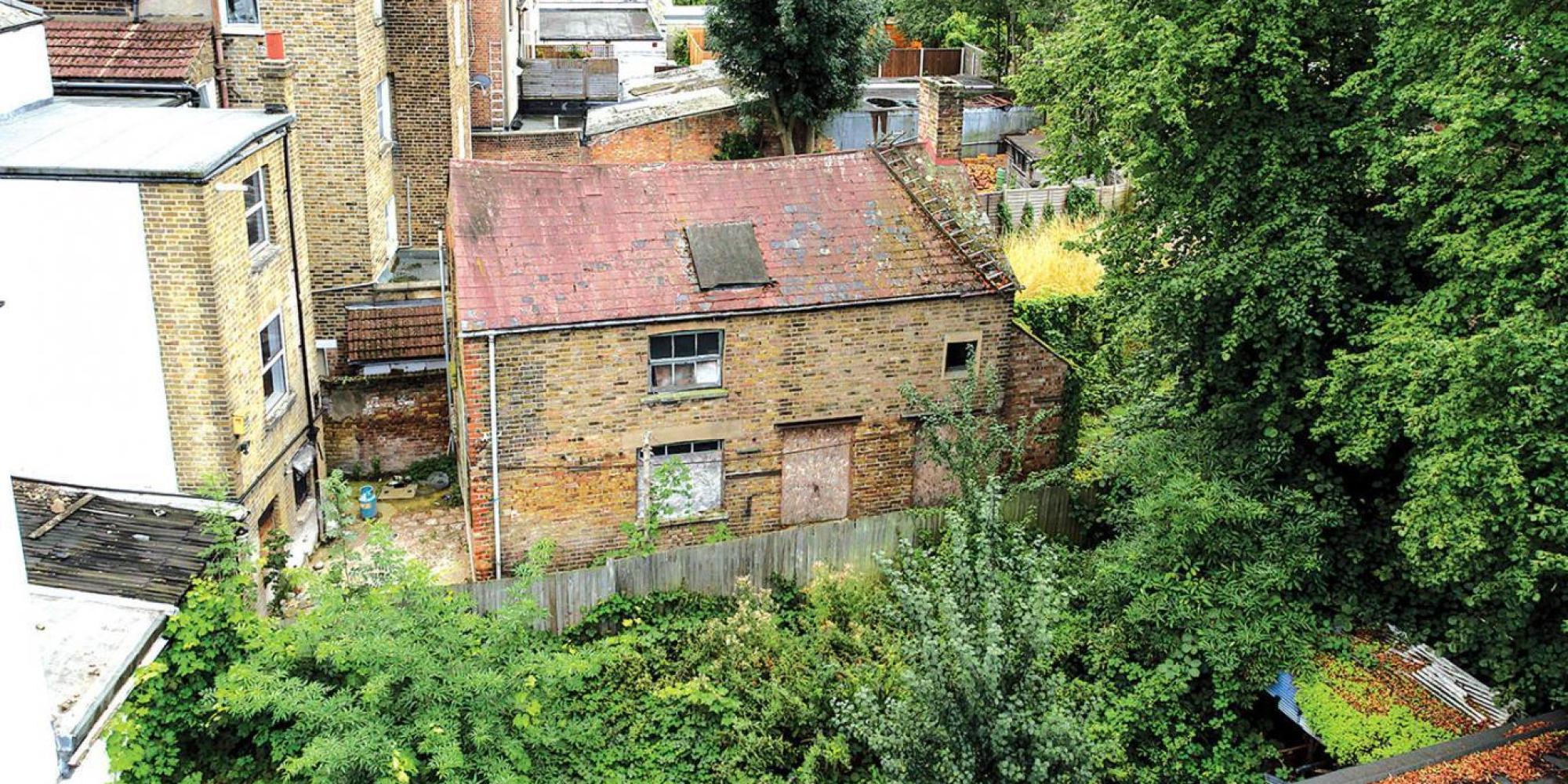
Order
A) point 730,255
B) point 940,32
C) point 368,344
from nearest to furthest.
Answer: point 730,255
point 368,344
point 940,32

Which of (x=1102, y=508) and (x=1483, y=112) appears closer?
(x=1483, y=112)

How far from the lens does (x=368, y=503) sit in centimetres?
2123

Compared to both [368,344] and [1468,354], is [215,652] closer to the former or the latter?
[368,344]

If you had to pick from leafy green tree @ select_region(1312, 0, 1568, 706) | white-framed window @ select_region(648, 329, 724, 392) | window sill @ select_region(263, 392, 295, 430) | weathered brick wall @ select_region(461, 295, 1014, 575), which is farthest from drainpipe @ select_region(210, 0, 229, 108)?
leafy green tree @ select_region(1312, 0, 1568, 706)

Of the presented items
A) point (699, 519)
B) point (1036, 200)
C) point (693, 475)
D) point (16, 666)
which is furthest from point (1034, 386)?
point (16, 666)

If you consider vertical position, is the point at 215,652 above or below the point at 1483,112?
below

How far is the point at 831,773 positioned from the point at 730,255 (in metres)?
8.34

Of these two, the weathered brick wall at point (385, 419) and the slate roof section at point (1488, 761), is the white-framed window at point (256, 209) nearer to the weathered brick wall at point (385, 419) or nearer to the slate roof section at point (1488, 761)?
the weathered brick wall at point (385, 419)

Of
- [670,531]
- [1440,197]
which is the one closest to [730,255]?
[670,531]

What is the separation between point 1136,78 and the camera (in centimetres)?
1614

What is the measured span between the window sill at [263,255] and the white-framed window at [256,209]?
58 mm

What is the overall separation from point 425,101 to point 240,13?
500 centimetres

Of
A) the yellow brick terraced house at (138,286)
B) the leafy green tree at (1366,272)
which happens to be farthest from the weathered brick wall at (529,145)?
the leafy green tree at (1366,272)

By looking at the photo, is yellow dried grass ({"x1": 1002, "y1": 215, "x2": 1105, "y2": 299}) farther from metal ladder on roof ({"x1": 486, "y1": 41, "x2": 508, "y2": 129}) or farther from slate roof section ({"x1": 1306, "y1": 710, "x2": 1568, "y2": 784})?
metal ladder on roof ({"x1": 486, "y1": 41, "x2": 508, "y2": 129})
